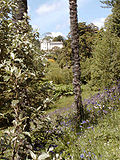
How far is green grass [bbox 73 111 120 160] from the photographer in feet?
8.82

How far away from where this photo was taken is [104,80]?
8234mm

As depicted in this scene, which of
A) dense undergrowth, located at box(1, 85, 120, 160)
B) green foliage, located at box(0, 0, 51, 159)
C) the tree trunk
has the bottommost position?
dense undergrowth, located at box(1, 85, 120, 160)

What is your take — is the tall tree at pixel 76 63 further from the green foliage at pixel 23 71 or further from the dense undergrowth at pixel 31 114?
the green foliage at pixel 23 71

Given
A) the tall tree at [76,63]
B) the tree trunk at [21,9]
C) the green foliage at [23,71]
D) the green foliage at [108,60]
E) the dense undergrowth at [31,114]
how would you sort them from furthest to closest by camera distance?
the green foliage at [108,60]
the tall tree at [76,63]
the tree trunk at [21,9]
the green foliage at [23,71]
the dense undergrowth at [31,114]

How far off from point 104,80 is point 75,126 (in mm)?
4532

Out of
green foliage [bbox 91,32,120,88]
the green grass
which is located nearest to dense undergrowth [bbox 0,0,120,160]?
the green grass

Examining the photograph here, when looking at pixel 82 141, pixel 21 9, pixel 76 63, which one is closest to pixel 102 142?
pixel 82 141

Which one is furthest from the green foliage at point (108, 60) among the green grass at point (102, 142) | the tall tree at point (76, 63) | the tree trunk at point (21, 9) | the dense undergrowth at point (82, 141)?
the tree trunk at point (21, 9)

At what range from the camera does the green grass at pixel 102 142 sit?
2.69 meters

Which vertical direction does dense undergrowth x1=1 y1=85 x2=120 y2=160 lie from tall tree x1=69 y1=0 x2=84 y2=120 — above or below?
below

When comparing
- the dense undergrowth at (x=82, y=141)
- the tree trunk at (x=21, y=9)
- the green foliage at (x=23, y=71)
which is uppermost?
the tree trunk at (x=21, y=9)

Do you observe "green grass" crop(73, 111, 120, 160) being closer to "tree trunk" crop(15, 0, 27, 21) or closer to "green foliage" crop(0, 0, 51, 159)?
"green foliage" crop(0, 0, 51, 159)

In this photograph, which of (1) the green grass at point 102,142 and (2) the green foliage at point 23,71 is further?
(1) the green grass at point 102,142

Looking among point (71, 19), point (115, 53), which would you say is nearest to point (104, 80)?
point (115, 53)
